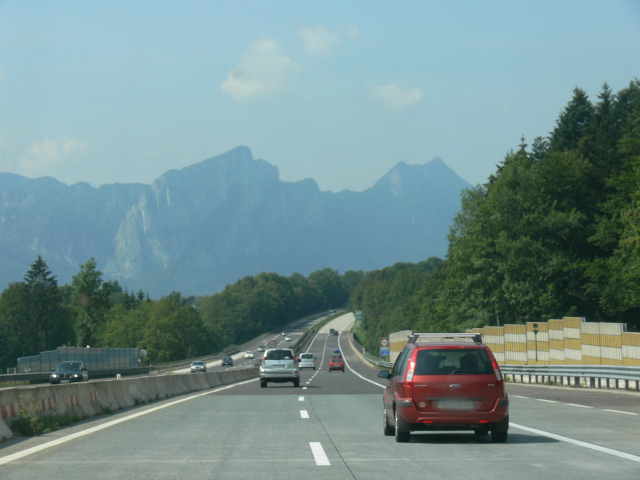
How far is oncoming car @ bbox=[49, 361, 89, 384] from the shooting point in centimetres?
4594

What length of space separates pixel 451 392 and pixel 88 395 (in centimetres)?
954

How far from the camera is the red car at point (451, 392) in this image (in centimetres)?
1148

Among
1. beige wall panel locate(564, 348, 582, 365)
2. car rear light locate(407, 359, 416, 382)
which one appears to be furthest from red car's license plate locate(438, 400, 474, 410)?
beige wall panel locate(564, 348, 582, 365)

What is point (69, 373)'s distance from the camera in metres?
46.5

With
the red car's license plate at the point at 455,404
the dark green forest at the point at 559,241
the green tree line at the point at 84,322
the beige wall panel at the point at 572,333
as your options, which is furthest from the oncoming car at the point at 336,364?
the green tree line at the point at 84,322

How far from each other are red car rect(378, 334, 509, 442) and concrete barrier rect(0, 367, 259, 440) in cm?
619

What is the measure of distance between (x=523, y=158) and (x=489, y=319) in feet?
51.4

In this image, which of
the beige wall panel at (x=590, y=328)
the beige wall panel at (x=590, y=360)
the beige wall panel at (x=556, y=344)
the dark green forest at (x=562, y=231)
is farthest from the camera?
the dark green forest at (x=562, y=231)

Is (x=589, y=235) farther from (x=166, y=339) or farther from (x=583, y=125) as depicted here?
(x=166, y=339)

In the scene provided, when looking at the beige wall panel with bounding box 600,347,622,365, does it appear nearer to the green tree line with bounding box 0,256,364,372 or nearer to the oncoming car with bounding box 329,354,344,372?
the oncoming car with bounding box 329,354,344,372

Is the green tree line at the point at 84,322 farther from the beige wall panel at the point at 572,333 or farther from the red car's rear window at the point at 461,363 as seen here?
the red car's rear window at the point at 461,363

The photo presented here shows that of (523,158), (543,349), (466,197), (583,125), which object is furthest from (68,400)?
(583,125)

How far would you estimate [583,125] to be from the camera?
8656cm

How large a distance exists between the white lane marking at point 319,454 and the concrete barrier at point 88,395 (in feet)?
15.7
